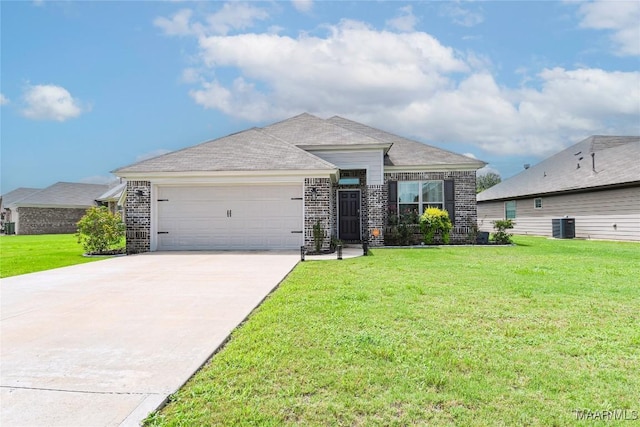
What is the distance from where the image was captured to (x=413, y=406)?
2328 mm

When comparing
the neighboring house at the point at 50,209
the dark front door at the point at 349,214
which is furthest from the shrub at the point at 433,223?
the neighboring house at the point at 50,209

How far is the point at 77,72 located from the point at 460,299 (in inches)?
668

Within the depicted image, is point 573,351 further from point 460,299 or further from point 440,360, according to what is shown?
point 460,299

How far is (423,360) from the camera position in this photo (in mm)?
3027

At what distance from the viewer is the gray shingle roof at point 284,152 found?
1245cm

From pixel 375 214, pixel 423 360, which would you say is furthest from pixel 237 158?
pixel 423 360

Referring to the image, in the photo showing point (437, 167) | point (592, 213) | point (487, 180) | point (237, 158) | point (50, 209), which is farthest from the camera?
point (487, 180)

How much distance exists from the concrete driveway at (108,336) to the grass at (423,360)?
312mm

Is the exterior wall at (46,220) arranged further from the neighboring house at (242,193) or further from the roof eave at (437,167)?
the roof eave at (437,167)

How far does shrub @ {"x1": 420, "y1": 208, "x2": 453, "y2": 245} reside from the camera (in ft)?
47.1

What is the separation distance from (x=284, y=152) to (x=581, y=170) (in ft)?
53.6

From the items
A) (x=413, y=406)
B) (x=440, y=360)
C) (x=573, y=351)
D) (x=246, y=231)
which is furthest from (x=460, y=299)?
(x=246, y=231)

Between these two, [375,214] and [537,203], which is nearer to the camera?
[375,214]

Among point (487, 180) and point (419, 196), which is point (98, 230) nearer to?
point (419, 196)
